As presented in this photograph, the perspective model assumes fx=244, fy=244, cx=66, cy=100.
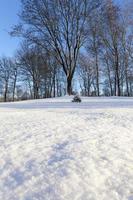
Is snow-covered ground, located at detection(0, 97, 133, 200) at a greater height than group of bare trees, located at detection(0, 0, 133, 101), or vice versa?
group of bare trees, located at detection(0, 0, 133, 101)

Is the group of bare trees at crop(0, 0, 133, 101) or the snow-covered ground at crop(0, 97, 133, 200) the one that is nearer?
the snow-covered ground at crop(0, 97, 133, 200)

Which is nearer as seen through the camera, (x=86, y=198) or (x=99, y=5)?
(x=86, y=198)

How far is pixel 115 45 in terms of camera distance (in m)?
31.9

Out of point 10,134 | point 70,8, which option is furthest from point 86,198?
point 70,8

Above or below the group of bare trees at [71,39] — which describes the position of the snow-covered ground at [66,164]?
below

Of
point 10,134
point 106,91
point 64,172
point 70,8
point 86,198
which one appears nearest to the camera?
point 86,198

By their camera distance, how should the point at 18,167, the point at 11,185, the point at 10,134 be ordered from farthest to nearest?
1. the point at 10,134
2. the point at 18,167
3. the point at 11,185

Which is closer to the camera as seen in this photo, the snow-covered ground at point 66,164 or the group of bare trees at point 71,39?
the snow-covered ground at point 66,164

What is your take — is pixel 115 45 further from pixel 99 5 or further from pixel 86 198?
pixel 86 198

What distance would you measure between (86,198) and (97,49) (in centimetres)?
3075

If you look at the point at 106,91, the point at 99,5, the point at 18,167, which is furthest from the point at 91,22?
the point at 106,91

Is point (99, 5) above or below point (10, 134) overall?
above

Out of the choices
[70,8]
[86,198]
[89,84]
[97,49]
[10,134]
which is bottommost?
[86,198]

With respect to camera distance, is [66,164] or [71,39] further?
[71,39]
